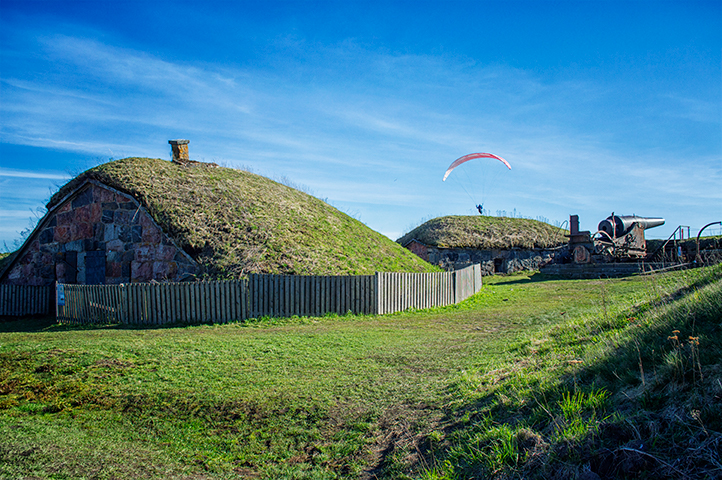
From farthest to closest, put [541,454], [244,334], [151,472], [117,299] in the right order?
[117,299], [244,334], [151,472], [541,454]

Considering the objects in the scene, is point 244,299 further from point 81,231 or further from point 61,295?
point 81,231

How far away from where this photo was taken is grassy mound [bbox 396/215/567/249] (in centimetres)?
3159

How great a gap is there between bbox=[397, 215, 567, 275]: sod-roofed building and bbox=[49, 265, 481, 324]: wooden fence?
1733cm

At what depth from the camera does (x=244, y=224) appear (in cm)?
1792

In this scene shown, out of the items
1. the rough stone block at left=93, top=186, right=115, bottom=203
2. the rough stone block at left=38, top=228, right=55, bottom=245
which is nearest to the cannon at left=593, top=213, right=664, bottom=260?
the rough stone block at left=93, top=186, right=115, bottom=203

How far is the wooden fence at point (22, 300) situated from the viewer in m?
17.3

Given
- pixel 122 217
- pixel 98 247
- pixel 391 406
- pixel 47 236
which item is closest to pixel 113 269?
pixel 98 247

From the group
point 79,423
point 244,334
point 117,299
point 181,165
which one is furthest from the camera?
point 181,165

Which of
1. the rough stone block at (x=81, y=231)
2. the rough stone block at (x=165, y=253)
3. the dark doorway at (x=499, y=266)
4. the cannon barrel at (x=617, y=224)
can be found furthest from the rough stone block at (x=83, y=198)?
the cannon barrel at (x=617, y=224)

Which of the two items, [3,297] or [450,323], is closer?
[450,323]

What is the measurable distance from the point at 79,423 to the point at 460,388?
4.75m

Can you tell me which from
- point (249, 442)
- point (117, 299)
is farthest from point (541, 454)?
point (117, 299)

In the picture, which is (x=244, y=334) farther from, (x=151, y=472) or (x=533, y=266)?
(x=533, y=266)

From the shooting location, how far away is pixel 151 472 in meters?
4.20
